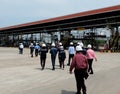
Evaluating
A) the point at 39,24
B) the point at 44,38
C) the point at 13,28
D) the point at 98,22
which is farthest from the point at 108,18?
the point at 13,28

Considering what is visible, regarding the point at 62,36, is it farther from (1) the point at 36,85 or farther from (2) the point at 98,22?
(1) the point at 36,85

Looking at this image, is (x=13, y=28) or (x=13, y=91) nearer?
(x=13, y=91)

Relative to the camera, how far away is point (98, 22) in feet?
176

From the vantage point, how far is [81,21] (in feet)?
182

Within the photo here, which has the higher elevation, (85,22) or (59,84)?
(85,22)

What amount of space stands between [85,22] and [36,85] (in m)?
44.4

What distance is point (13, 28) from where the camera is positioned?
82.1 meters

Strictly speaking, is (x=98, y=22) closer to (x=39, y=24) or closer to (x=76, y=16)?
(x=76, y=16)

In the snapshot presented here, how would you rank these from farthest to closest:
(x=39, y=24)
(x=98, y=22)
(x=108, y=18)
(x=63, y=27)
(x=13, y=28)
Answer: (x=13, y=28), (x=39, y=24), (x=63, y=27), (x=98, y=22), (x=108, y=18)

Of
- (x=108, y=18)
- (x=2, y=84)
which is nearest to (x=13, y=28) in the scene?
(x=108, y=18)

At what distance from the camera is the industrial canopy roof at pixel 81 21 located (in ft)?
162

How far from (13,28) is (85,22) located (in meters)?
32.6

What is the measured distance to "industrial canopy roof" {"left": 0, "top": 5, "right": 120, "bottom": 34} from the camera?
49250 mm

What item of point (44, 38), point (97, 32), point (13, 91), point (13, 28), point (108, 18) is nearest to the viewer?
point (13, 91)
